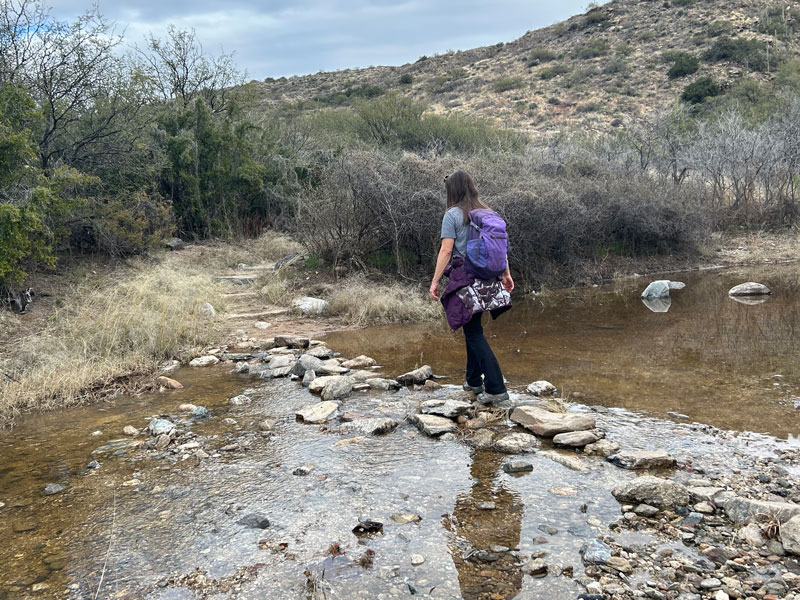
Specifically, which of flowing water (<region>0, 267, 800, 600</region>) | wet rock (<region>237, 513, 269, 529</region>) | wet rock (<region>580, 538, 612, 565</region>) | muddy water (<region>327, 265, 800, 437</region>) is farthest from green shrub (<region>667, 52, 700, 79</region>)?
wet rock (<region>237, 513, 269, 529</region>)

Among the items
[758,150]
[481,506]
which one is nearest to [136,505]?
[481,506]

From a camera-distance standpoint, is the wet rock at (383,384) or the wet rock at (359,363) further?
the wet rock at (359,363)

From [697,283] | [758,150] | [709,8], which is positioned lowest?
[697,283]

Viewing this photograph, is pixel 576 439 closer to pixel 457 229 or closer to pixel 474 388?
pixel 474 388

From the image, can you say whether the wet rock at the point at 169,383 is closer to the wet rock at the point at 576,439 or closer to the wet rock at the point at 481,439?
the wet rock at the point at 481,439

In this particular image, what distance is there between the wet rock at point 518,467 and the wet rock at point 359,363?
3308 millimetres

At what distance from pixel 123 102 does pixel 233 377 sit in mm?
10127

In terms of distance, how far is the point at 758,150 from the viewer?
60.8ft

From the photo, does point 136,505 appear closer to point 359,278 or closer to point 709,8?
point 359,278

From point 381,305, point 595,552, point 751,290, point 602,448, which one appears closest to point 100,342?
point 381,305

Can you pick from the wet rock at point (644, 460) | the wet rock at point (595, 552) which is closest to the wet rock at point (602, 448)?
the wet rock at point (644, 460)

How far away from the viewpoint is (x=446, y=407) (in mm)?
5305

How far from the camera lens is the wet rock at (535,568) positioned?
2.97 m

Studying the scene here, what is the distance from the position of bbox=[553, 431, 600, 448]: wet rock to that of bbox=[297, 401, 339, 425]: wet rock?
200cm
